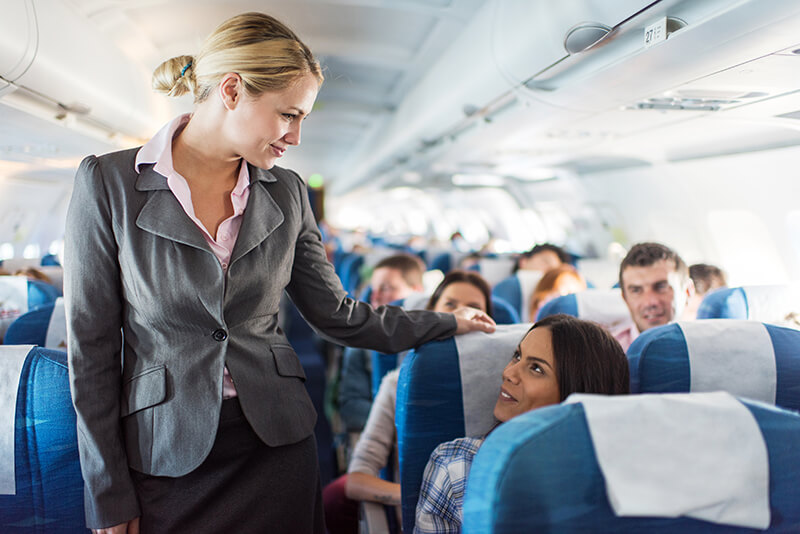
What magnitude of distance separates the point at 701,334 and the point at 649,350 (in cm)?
15

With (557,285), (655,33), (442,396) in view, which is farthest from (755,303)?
(442,396)

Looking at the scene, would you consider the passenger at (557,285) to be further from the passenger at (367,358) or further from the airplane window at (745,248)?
the airplane window at (745,248)

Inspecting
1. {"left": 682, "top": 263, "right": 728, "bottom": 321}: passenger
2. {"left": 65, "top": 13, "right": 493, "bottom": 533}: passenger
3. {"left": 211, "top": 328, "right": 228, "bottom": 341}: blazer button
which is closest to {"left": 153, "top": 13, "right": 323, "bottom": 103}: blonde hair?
{"left": 65, "top": 13, "right": 493, "bottom": 533}: passenger

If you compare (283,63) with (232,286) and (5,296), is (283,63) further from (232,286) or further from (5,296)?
(5,296)

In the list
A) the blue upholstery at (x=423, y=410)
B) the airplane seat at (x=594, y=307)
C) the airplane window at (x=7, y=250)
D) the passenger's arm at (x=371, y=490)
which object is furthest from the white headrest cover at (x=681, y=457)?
the airplane window at (x=7, y=250)

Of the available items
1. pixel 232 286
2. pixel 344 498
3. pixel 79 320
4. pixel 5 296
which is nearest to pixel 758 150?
pixel 344 498

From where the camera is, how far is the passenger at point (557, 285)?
11.9 feet

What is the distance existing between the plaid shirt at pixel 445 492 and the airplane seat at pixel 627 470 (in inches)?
21.4

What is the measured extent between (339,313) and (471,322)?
0.43 m

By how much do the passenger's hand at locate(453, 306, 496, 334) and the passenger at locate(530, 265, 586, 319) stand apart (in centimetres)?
184

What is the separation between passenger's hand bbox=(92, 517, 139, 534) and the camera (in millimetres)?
1238

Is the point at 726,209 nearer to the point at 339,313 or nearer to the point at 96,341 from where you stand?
the point at 339,313

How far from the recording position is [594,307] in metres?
2.90

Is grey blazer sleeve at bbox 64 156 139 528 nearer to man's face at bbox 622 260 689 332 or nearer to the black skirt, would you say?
the black skirt
